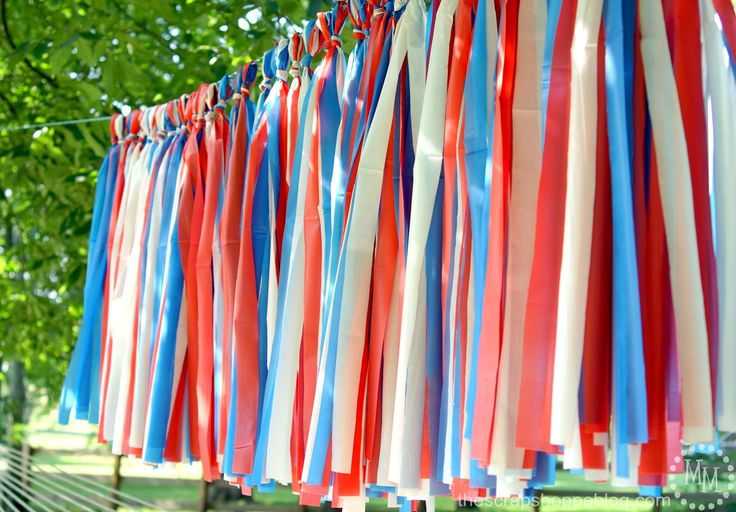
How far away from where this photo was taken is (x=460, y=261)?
1.08 metres

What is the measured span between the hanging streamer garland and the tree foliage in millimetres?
936

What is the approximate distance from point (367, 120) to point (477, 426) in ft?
1.61

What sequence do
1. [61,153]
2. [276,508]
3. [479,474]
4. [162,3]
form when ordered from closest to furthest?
[479,474], [162,3], [61,153], [276,508]

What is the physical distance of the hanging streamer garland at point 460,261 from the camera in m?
0.86

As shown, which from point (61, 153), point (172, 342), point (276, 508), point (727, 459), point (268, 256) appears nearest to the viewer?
point (268, 256)

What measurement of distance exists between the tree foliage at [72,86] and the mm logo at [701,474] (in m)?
1.63

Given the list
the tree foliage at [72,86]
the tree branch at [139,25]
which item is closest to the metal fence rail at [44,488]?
the tree foliage at [72,86]

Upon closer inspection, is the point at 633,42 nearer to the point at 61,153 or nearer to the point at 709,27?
the point at 709,27

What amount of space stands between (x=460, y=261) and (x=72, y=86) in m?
2.21

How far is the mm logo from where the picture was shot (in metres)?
2.55

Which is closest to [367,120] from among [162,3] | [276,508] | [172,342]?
[172,342]

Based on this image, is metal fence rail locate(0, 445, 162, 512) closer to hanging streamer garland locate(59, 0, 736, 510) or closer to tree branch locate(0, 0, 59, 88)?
hanging streamer garland locate(59, 0, 736, 510)

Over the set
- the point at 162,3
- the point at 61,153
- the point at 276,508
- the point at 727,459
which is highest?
Answer: the point at 162,3

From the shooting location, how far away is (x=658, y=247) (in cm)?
87
